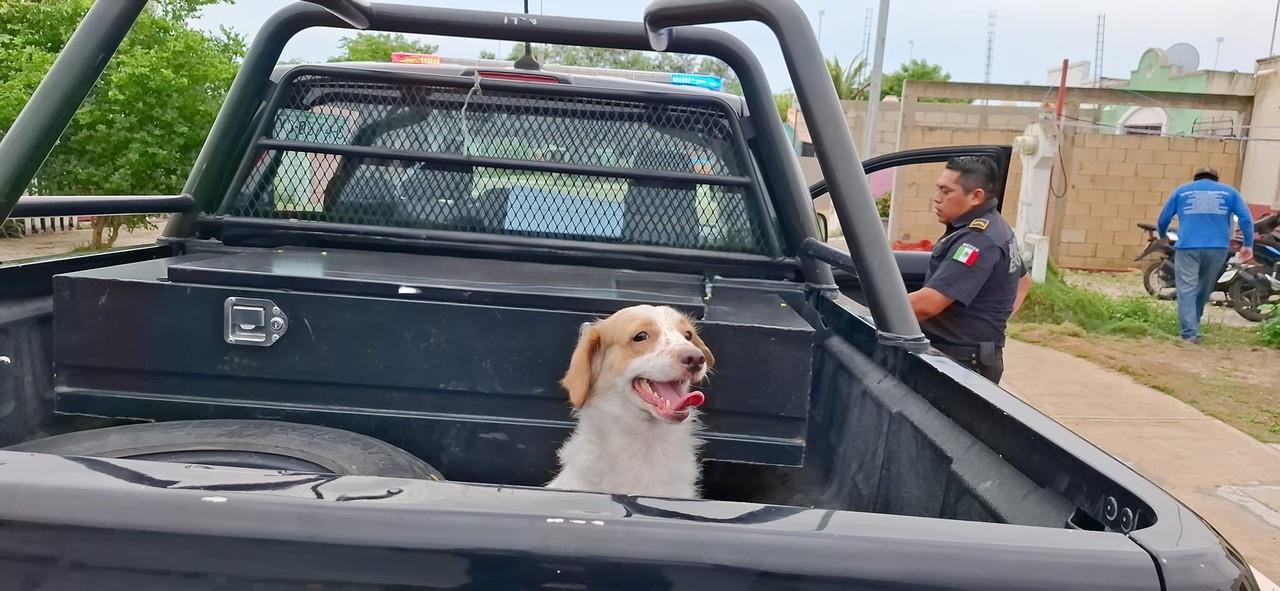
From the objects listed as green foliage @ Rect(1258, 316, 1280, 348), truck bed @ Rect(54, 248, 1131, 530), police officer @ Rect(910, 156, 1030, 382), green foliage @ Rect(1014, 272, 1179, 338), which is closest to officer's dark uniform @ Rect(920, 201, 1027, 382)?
police officer @ Rect(910, 156, 1030, 382)

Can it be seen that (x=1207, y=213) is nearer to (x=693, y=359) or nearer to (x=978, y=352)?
(x=978, y=352)

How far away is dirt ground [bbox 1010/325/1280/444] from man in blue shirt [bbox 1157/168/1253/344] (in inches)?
22.0

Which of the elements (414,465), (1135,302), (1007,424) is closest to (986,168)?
(1007,424)

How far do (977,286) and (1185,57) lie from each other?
3202 cm

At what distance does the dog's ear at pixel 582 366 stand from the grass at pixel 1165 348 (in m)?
7.05

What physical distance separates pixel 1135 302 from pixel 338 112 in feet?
40.5

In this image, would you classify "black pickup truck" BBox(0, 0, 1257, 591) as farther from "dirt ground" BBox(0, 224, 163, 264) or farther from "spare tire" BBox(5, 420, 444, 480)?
"dirt ground" BBox(0, 224, 163, 264)

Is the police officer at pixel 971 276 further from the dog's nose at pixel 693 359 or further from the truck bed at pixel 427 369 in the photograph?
the dog's nose at pixel 693 359

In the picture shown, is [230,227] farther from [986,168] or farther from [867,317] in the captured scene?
[986,168]

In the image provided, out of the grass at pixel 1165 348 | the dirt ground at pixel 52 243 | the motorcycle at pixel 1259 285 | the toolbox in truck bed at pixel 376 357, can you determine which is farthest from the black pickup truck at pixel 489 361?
the dirt ground at pixel 52 243

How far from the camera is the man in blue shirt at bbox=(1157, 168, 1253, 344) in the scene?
35.9 feet

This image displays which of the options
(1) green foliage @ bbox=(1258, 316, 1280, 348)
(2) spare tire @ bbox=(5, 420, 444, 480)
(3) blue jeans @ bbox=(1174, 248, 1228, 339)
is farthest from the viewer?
(3) blue jeans @ bbox=(1174, 248, 1228, 339)


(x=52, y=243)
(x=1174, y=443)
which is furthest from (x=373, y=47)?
(x=1174, y=443)

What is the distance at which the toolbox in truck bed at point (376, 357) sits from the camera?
2.06 meters
